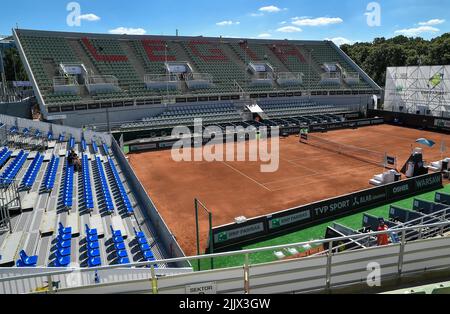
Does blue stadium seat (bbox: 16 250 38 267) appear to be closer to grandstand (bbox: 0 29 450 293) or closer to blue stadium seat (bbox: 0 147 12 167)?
grandstand (bbox: 0 29 450 293)

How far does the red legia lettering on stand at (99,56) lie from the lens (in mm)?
51656

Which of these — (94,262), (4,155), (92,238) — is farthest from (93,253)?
(4,155)

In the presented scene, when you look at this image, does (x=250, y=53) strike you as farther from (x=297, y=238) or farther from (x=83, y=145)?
(x=297, y=238)

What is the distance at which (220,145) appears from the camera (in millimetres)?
39125

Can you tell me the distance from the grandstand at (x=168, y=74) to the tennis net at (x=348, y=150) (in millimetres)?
16816

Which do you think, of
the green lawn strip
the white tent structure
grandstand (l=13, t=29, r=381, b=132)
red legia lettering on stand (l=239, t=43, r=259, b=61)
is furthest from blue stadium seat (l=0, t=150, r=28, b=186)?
the white tent structure

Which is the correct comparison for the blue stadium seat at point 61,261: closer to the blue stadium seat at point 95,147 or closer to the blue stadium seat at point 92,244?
the blue stadium seat at point 92,244

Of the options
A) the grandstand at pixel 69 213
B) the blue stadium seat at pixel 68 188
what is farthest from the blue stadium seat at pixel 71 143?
the blue stadium seat at pixel 68 188

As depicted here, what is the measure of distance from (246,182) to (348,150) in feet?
47.2

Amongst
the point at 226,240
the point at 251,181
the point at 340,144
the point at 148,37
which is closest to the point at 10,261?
the point at 226,240

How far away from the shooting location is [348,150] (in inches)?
1362

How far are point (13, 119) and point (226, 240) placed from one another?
91.3 feet

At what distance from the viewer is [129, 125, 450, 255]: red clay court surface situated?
20.3 meters

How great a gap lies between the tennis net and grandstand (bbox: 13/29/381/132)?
55.2ft
